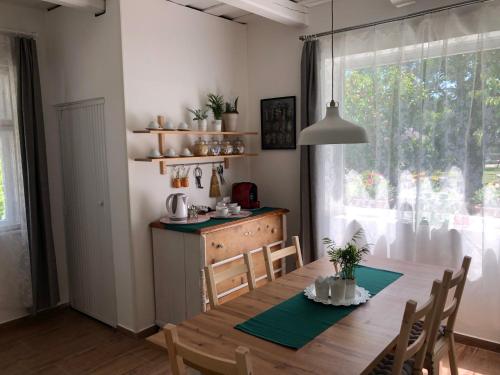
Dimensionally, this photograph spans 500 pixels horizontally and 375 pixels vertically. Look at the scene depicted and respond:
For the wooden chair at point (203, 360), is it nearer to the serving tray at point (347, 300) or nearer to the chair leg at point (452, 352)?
the serving tray at point (347, 300)

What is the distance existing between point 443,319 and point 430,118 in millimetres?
1562

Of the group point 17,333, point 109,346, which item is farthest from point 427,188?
point 17,333

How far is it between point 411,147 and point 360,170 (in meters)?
0.45

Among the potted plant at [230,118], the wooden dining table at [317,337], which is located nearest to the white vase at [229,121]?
the potted plant at [230,118]

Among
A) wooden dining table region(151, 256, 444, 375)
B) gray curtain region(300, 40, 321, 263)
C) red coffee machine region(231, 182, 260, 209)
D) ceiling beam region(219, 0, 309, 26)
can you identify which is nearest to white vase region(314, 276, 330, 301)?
wooden dining table region(151, 256, 444, 375)

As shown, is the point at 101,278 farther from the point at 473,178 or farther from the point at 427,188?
the point at 473,178

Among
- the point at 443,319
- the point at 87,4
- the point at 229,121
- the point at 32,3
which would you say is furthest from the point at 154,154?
the point at 443,319

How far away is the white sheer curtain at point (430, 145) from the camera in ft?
9.52

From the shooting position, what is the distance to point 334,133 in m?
1.96

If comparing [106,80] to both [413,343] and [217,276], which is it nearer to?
[217,276]

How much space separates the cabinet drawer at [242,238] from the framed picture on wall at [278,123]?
71cm

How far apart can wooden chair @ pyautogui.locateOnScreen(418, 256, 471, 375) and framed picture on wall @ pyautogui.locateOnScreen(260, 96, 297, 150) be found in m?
2.05

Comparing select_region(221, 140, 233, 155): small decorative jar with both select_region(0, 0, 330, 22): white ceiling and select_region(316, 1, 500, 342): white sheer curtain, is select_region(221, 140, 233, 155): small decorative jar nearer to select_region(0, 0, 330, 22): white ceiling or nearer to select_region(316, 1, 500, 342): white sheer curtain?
select_region(316, 1, 500, 342): white sheer curtain

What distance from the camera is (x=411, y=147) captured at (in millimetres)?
3182
